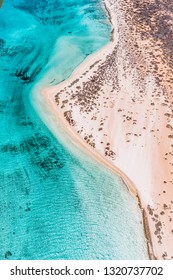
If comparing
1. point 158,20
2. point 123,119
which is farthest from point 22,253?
point 158,20

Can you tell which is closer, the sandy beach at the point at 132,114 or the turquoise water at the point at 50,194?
the turquoise water at the point at 50,194

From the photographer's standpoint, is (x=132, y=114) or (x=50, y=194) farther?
(x=132, y=114)

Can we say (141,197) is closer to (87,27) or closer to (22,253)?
(22,253)

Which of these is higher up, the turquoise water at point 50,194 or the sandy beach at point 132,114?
the sandy beach at point 132,114

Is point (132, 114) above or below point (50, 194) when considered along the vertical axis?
above
